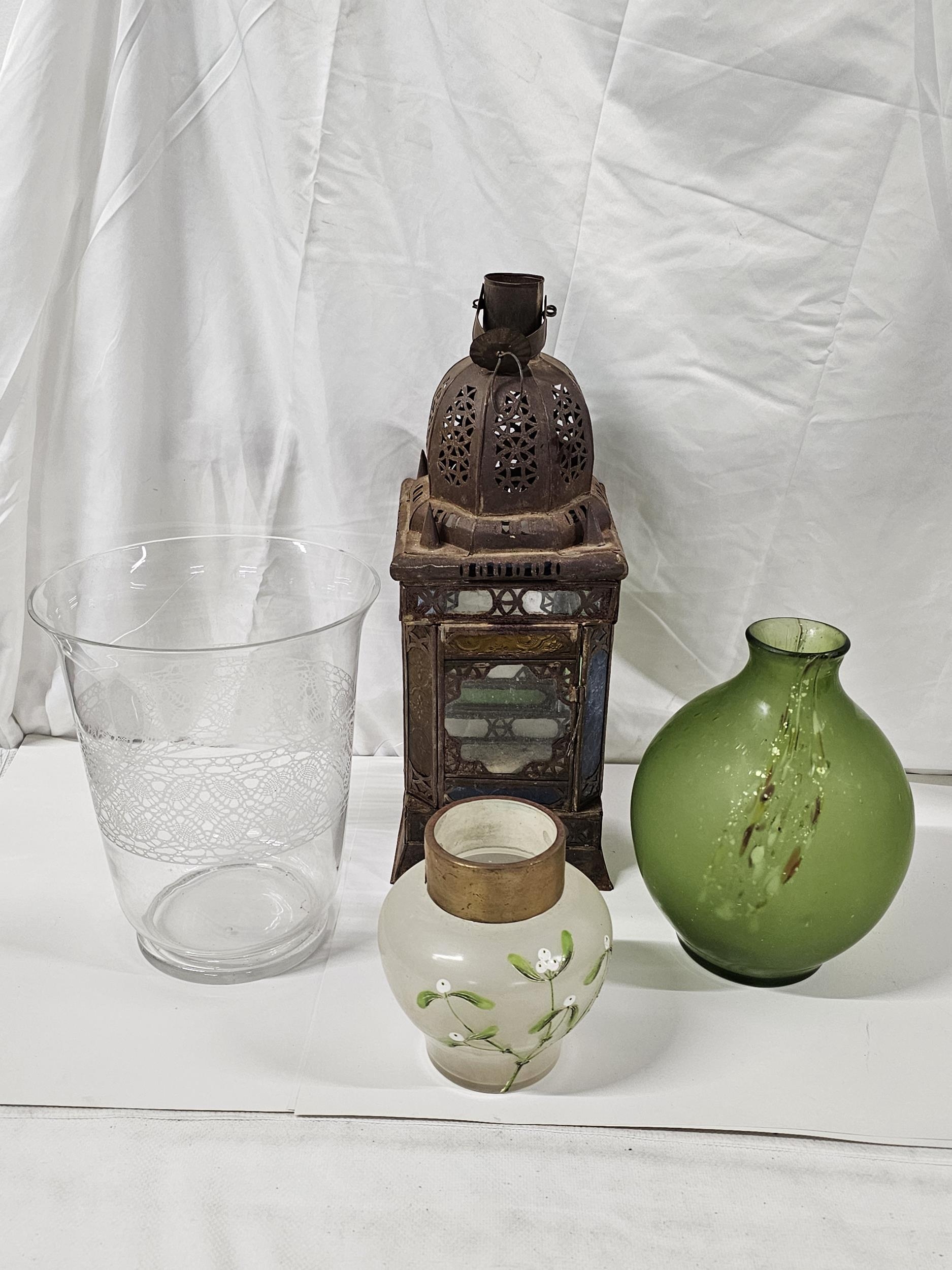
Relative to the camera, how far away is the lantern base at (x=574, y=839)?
3.73 ft

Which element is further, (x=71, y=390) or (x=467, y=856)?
(x=71, y=390)

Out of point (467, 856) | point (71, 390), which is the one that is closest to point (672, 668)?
point (467, 856)

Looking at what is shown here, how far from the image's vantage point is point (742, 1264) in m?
0.74

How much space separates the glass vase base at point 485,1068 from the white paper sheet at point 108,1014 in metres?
0.12

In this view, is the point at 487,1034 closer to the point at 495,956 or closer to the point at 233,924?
the point at 495,956

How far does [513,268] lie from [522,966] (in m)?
0.74

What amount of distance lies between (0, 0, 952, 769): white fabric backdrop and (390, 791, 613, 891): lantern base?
0.26 m

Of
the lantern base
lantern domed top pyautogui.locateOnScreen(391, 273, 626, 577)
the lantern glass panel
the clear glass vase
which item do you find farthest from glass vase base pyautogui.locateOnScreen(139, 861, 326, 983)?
lantern domed top pyautogui.locateOnScreen(391, 273, 626, 577)

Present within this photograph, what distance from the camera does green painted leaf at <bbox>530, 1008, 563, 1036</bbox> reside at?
0.82 metres

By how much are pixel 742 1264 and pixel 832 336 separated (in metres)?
0.89

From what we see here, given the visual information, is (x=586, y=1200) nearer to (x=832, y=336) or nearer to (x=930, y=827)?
(x=930, y=827)

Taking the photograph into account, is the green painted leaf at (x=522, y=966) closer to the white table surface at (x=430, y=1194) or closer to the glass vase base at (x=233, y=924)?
the white table surface at (x=430, y=1194)

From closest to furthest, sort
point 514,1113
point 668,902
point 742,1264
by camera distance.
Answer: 1. point 742,1264
2. point 514,1113
3. point 668,902

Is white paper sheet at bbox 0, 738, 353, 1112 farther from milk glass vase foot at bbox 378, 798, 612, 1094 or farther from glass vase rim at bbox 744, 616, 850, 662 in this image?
glass vase rim at bbox 744, 616, 850, 662
